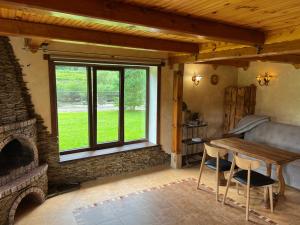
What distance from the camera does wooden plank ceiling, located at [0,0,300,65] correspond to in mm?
1748

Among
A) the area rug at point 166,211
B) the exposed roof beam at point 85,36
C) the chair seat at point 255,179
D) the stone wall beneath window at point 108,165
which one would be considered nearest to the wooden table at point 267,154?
the chair seat at point 255,179

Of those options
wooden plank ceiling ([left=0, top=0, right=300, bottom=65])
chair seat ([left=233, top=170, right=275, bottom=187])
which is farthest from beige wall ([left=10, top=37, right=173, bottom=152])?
chair seat ([left=233, top=170, right=275, bottom=187])

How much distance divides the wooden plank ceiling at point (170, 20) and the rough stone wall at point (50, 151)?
Result: 84 cm

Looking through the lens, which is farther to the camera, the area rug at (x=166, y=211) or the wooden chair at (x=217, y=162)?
the wooden chair at (x=217, y=162)

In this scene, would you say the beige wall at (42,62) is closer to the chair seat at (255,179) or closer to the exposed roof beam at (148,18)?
the exposed roof beam at (148,18)

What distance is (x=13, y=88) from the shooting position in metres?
3.12

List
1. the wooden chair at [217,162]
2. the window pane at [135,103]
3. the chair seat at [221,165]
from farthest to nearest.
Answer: the window pane at [135,103] < the chair seat at [221,165] < the wooden chair at [217,162]

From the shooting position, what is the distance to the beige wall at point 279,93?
4.71 metres

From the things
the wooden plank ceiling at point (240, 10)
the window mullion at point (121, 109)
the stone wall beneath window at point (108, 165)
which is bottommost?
the stone wall beneath window at point (108, 165)

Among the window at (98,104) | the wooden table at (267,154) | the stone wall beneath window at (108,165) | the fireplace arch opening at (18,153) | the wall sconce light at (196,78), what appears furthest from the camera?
the wall sconce light at (196,78)

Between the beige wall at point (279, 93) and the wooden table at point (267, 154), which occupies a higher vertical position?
the beige wall at point (279, 93)

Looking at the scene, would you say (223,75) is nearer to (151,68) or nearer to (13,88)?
(151,68)

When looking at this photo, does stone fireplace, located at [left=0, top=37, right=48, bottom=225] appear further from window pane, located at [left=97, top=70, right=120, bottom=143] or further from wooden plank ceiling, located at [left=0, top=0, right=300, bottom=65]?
window pane, located at [left=97, top=70, right=120, bottom=143]

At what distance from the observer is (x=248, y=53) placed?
3078mm
